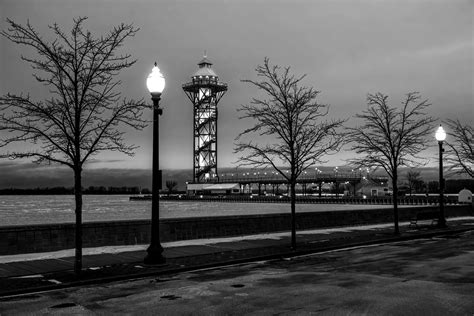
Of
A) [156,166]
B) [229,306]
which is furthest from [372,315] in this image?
[156,166]

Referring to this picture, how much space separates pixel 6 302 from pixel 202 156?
179947mm

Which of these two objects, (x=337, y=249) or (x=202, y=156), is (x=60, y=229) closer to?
(x=337, y=249)

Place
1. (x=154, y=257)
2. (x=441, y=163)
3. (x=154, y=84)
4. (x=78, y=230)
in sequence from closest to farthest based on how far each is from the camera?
(x=78, y=230), (x=154, y=257), (x=154, y=84), (x=441, y=163)

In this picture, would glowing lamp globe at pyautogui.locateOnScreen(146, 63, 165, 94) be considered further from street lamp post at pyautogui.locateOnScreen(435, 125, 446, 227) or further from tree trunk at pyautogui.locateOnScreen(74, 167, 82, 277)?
street lamp post at pyautogui.locateOnScreen(435, 125, 446, 227)

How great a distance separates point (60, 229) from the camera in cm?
1725

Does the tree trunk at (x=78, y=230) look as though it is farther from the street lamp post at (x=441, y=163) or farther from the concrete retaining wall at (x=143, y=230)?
the street lamp post at (x=441, y=163)

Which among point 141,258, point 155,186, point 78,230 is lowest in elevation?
point 141,258

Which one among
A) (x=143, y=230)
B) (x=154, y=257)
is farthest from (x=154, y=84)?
(x=143, y=230)

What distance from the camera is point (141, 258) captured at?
49.0ft

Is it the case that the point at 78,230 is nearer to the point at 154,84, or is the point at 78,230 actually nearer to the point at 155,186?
the point at 155,186

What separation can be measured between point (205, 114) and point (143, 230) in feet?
539

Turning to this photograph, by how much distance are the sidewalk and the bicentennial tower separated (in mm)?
160020

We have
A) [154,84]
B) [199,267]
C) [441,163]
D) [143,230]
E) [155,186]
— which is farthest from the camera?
[441,163]

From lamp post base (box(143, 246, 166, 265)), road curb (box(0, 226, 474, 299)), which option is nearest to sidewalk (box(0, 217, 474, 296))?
road curb (box(0, 226, 474, 299))
